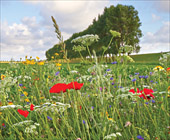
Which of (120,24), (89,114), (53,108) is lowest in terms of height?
(89,114)

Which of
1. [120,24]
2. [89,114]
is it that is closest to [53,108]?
[89,114]

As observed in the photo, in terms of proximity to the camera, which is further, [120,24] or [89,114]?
[120,24]

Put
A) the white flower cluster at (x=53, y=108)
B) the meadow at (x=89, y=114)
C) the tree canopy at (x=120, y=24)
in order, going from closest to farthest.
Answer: the white flower cluster at (x=53, y=108), the meadow at (x=89, y=114), the tree canopy at (x=120, y=24)

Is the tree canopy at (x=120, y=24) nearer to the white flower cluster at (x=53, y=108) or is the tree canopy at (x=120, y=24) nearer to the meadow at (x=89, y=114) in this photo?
the meadow at (x=89, y=114)

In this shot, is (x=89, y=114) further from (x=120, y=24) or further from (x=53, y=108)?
(x=120, y=24)

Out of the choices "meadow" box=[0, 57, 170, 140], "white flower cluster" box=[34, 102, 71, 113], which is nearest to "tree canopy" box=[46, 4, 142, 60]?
"meadow" box=[0, 57, 170, 140]

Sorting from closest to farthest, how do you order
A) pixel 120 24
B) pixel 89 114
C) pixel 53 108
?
1. pixel 53 108
2. pixel 89 114
3. pixel 120 24

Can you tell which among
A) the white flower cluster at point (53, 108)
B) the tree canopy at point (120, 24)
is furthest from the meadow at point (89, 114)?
the tree canopy at point (120, 24)

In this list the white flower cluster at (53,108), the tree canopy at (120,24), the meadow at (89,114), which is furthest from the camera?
the tree canopy at (120,24)

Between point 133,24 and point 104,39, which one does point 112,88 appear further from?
point 133,24

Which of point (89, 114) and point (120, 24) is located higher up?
point (120, 24)

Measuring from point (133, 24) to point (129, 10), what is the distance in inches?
116

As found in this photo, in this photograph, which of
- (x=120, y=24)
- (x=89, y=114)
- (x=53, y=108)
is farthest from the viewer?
(x=120, y=24)

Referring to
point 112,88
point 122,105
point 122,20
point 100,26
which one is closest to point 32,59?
point 112,88
